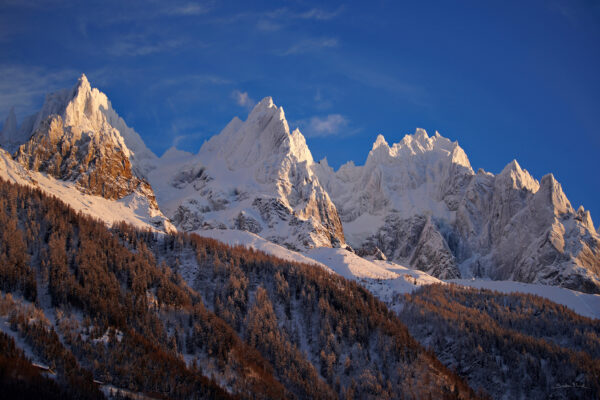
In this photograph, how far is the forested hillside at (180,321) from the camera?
58562mm

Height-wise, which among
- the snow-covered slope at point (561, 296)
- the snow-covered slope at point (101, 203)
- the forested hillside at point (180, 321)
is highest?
the snow-covered slope at point (101, 203)

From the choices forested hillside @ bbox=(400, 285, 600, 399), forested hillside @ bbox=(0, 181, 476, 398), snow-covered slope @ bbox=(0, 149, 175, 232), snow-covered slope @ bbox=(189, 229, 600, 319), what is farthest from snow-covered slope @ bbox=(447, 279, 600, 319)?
snow-covered slope @ bbox=(0, 149, 175, 232)

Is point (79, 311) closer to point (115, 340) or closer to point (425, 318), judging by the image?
point (115, 340)

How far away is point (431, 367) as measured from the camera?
8456cm

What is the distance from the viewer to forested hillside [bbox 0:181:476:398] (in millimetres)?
58562

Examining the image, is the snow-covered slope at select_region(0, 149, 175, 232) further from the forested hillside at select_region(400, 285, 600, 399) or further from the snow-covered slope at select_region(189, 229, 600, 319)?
the forested hillside at select_region(400, 285, 600, 399)

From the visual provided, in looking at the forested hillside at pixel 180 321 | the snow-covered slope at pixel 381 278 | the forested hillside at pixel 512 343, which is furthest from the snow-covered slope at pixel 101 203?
the forested hillside at pixel 512 343

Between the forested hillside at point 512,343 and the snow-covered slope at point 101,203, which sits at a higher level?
the snow-covered slope at point 101,203

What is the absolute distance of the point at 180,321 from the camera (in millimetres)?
78688

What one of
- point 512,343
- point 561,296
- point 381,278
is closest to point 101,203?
point 381,278

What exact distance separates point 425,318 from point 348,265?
169ft

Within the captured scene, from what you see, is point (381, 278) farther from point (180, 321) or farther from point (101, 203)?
point (101, 203)

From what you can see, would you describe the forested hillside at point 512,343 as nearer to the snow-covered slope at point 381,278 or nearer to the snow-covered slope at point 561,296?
the snow-covered slope at point 381,278

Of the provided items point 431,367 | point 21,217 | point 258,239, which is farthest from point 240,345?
point 258,239
